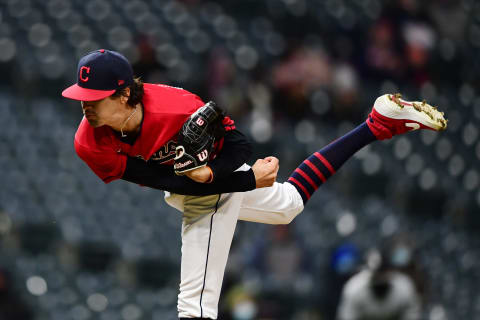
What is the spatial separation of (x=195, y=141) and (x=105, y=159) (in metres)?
0.39

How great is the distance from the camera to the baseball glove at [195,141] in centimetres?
355

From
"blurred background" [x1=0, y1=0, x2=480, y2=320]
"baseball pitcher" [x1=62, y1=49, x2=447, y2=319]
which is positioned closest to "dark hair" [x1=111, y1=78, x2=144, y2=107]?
"baseball pitcher" [x1=62, y1=49, x2=447, y2=319]

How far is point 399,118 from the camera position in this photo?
4.20 m

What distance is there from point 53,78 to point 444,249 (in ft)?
11.3

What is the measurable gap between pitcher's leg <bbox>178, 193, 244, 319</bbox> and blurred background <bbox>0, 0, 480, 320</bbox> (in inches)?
79.0

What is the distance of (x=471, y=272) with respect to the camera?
7359 millimetres

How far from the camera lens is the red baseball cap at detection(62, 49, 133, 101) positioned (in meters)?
3.52

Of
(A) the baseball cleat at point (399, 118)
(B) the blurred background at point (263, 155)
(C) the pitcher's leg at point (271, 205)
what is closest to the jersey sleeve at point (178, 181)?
(C) the pitcher's leg at point (271, 205)

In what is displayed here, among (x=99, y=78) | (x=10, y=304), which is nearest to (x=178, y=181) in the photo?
(x=99, y=78)

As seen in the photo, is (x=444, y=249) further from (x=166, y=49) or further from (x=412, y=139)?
(x=166, y=49)

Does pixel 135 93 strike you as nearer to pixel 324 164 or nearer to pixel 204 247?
pixel 204 247

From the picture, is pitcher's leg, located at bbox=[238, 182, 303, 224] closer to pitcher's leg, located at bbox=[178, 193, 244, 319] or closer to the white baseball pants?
the white baseball pants

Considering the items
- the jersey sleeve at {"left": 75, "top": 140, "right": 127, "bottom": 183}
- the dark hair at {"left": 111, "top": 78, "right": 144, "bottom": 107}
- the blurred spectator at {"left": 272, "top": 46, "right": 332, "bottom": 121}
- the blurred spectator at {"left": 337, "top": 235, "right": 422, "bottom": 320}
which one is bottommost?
the blurred spectator at {"left": 272, "top": 46, "right": 332, "bottom": 121}

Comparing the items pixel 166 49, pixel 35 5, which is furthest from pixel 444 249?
pixel 35 5
